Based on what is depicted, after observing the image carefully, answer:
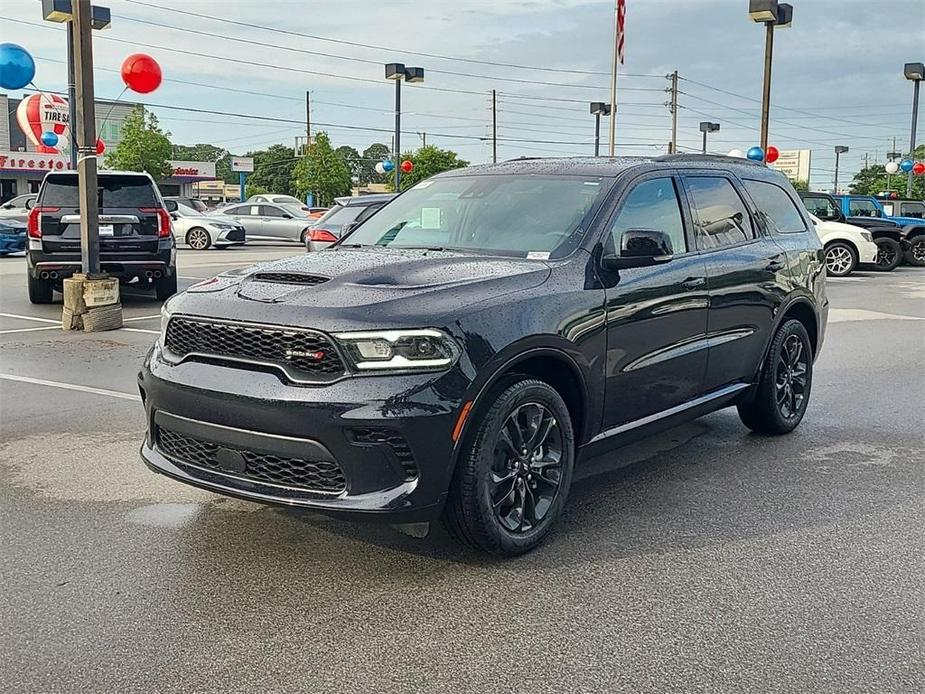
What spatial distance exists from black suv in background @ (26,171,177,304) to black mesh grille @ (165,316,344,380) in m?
9.05

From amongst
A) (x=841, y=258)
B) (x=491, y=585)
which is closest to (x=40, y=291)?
(x=491, y=585)

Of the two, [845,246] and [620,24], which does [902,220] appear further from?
[620,24]

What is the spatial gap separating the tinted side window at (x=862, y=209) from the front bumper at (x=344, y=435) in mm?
21832

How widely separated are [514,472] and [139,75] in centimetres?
1690

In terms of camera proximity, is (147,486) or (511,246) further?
(147,486)

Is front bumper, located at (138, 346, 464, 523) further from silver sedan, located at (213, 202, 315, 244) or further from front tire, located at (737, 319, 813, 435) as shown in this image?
silver sedan, located at (213, 202, 315, 244)

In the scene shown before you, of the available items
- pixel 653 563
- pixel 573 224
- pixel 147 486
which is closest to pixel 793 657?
pixel 653 563

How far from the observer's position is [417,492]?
150 inches

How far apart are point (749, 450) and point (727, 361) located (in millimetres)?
803

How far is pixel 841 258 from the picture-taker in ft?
69.0

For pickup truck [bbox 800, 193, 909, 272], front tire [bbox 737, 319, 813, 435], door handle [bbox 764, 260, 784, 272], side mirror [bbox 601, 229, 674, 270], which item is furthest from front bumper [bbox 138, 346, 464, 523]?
pickup truck [bbox 800, 193, 909, 272]

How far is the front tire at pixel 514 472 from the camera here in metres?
3.99

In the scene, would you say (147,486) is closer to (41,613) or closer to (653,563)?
(41,613)

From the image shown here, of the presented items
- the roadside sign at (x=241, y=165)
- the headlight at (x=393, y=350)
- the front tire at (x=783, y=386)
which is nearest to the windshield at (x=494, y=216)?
the headlight at (x=393, y=350)
